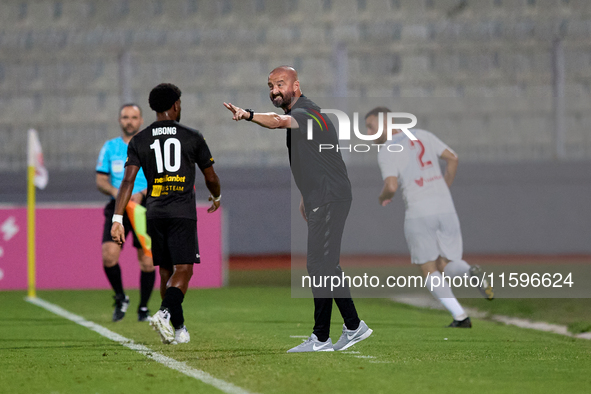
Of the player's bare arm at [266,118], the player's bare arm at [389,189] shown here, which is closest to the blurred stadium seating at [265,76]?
the player's bare arm at [389,189]

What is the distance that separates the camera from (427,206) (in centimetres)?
776

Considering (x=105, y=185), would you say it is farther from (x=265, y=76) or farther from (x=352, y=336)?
(x=265, y=76)

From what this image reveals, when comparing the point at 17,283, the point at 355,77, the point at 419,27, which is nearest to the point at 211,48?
the point at 355,77

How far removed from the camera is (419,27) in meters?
17.5

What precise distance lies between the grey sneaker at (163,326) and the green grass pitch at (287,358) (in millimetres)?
112

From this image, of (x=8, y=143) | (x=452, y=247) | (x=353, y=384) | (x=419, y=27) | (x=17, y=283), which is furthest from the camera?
(x=419, y=27)

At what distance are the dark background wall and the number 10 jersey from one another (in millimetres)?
10304

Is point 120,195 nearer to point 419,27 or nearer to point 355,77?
point 355,77

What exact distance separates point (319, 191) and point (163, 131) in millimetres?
1189

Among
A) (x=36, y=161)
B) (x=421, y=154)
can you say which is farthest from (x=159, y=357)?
(x=36, y=161)

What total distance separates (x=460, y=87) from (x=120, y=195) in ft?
39.4

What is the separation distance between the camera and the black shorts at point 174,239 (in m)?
6.27

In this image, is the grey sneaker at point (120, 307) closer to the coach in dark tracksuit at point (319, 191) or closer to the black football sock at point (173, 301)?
the black football sock at point (173, 301)

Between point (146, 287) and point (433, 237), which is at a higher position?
point (433, 237)
